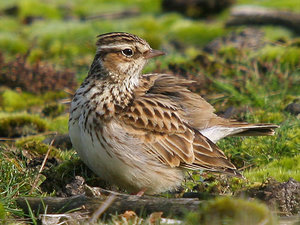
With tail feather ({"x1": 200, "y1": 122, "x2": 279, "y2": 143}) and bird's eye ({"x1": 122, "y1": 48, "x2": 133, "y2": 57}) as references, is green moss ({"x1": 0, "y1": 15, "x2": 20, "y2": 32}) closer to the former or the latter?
bird's eye ({"x1": 122, "y1": 48, "x2": 133, "y2": 57})

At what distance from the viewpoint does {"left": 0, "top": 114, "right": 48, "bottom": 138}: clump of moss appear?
389 inches

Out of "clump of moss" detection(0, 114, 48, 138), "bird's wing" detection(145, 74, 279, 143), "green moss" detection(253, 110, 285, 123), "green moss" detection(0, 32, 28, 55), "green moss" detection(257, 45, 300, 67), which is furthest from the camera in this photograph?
"green moss" detection(0, 32, 28, 55)

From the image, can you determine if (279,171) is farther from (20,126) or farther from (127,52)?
(20,126)

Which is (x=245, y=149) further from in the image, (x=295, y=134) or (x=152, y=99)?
(x=152, y=99)

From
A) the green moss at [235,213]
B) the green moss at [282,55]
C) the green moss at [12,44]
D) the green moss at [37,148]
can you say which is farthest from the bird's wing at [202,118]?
the green moss at [12,44]

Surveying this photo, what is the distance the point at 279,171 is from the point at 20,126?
465cm

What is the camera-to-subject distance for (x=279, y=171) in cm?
737

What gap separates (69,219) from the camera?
17.9ft

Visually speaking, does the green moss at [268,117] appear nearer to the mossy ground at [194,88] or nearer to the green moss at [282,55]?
the mossy ground at [194,88]

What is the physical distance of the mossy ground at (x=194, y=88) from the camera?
7309mm

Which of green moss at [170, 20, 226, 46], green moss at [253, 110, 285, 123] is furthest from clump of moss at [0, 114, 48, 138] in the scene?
green moss at [170, 20, 226, 46]

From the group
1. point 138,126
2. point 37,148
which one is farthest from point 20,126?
point 138,126

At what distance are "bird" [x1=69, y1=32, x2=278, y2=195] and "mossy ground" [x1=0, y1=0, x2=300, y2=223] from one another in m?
0.43

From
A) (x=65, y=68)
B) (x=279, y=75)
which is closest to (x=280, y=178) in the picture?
(x=279, y=75)
